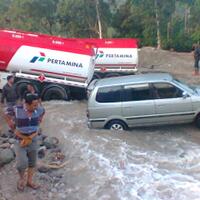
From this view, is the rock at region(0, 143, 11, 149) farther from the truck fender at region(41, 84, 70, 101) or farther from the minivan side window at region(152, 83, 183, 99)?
the truck fender at region(41, 84, 70, 101)

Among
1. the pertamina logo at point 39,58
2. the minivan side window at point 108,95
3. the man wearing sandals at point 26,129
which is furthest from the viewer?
the pertamina logo at point 39,58

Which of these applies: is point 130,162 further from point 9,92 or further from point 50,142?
point 9,92

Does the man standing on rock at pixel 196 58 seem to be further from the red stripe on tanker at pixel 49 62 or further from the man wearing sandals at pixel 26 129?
the man wearing sandals at pixel 26 129

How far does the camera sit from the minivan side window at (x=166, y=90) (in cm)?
1234

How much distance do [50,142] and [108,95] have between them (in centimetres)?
226

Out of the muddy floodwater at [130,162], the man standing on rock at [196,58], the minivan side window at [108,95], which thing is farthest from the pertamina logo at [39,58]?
the man standing on rock at [196,58]

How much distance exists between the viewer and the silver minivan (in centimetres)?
1230

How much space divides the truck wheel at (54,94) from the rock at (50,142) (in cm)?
578

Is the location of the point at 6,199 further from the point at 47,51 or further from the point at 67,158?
the point at 47,51

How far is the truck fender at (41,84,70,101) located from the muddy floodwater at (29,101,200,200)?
3.36 meters

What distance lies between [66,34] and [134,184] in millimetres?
34454

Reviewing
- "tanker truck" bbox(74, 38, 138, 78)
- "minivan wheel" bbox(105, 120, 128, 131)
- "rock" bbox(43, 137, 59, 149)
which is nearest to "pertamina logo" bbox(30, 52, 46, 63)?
"tanker truck" bbox(74, 38, 138, 78)

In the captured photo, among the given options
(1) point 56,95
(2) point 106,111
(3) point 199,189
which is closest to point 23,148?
(3) point 199,189

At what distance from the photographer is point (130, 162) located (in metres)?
10.3
